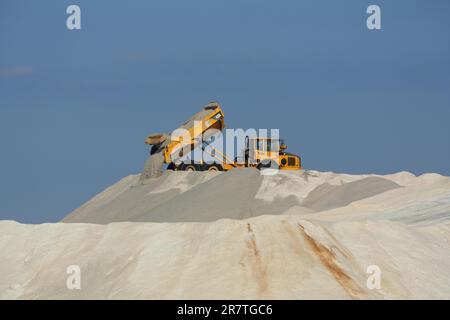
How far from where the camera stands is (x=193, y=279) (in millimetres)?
22266

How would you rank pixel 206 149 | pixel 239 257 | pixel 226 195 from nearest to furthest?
pixel 239 257
pixel 226 195
pixel 206 149

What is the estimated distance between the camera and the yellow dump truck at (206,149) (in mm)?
43844

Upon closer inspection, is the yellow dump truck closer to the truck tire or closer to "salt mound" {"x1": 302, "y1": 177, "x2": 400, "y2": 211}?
the truck tire

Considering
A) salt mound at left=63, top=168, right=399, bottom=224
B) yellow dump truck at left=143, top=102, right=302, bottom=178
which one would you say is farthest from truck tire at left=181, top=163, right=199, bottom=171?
salt mound at left=63, top=168, right=399, bottom=224

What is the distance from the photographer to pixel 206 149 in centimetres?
→ 4488

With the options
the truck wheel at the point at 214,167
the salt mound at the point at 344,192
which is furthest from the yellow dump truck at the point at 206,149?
the salt mound at the point at 344,192

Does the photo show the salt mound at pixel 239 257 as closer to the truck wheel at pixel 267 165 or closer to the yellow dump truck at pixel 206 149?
the yellow dump truck at pixel 206 149

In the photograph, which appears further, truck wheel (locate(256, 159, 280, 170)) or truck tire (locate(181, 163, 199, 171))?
truck wheel (locate(256, 159, 280, 170))

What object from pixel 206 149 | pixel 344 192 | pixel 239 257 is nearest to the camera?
pixel 239 257

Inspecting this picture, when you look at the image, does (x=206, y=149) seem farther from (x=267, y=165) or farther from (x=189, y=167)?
(x=267, y=165)

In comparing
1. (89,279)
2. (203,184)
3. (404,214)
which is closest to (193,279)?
(89,279)

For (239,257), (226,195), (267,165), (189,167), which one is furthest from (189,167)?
(239,257)

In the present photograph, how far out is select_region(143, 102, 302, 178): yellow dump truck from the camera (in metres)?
43.8
